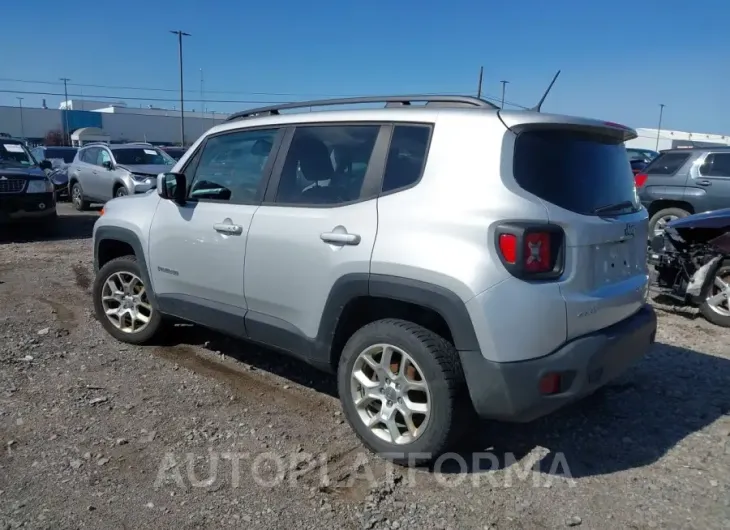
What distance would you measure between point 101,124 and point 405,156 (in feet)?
250

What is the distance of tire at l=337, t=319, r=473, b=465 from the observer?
10.2 feet

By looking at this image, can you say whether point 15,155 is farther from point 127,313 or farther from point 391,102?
point 391,102

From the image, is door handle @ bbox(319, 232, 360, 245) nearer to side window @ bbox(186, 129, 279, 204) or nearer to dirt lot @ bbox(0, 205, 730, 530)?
side window @ bbox(186, 129, 279, 204)

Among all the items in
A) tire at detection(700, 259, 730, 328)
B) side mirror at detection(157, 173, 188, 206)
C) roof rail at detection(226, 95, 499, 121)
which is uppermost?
roof rail at detection(226, 95, 499, 121)

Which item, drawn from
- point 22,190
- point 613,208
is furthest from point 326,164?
point 22,190

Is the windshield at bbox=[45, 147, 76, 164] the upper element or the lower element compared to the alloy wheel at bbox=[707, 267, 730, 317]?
upper

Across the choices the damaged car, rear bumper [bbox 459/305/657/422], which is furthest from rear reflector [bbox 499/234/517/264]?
the damaged car

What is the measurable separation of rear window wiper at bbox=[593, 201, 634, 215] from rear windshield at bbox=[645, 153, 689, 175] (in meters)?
7.62

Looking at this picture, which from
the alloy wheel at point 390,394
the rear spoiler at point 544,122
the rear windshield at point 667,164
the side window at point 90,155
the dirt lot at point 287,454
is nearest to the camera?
the dirt lot at point 287,454

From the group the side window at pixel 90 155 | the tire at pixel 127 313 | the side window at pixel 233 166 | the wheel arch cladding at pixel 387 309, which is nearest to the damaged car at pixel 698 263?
the wheel arch cladding at pixel 387 309

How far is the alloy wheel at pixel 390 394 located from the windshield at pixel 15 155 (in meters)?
10.7

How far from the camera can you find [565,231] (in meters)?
3.01

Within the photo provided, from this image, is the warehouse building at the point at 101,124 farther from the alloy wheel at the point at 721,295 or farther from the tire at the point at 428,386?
the tire at the point at 428,386

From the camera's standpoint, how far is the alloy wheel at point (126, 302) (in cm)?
512
